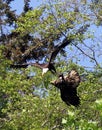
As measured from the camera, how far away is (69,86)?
527 centimetres

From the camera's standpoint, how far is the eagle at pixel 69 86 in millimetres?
5132

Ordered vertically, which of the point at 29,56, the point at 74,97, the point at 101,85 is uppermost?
the point at 74,97

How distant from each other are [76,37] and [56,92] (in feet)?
6.46

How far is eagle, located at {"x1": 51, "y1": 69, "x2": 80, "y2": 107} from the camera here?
5.13 m

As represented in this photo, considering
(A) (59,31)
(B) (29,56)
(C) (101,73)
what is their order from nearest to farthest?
(C) (101,73)
(A) (59,31)
(B) (29,56)

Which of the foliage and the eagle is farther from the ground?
the eagle

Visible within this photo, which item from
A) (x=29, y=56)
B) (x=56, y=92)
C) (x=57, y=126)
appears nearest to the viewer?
(x=57, y=126)

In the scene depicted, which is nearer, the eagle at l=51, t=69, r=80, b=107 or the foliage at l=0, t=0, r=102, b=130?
the eagle at l=51, t=69, r=80, b=107

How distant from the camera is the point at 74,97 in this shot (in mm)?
5348

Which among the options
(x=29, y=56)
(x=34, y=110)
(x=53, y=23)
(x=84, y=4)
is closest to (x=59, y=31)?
(x=53, y=23)

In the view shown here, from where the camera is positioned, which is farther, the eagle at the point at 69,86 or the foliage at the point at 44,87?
the foliage at the point at 44,87

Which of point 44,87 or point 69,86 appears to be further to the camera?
point 44,87

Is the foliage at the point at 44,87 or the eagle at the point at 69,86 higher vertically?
the eagle at the point at 69,86

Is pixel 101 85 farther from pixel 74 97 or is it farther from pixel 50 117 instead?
pixel 74 97
